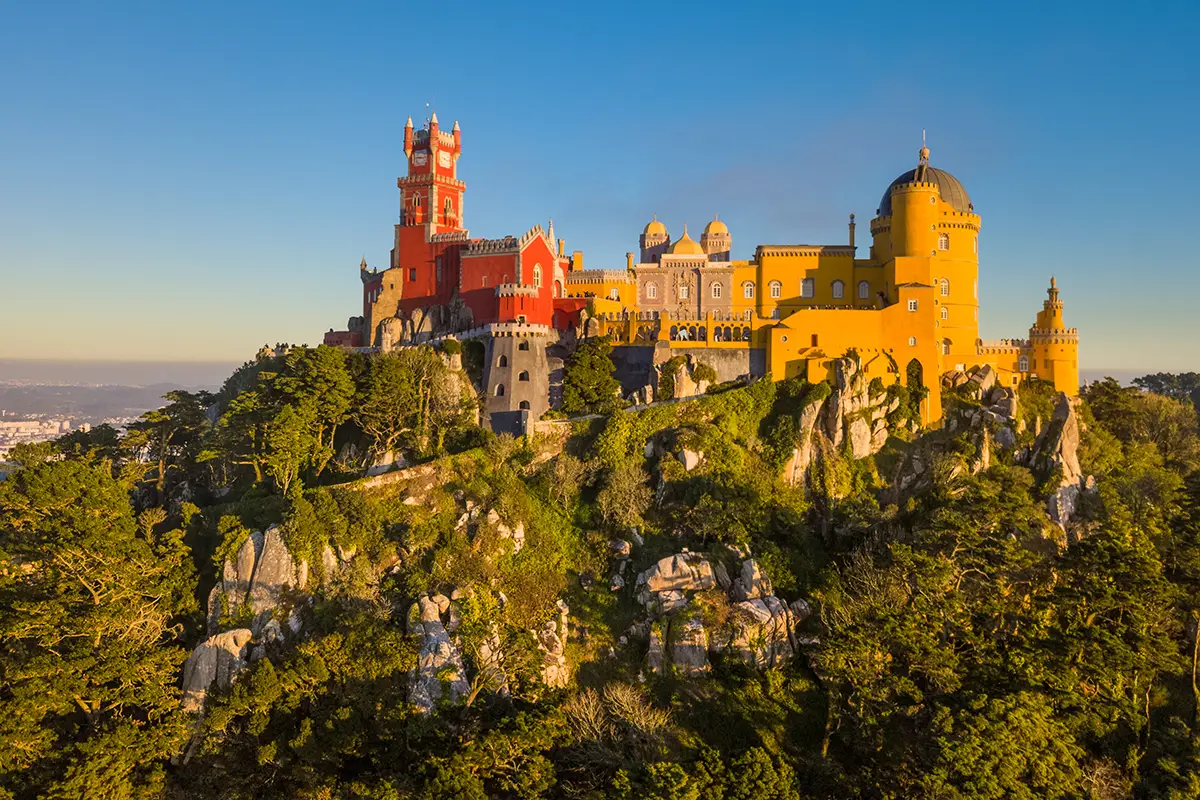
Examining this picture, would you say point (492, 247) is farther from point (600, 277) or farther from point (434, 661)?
point (434, 661)

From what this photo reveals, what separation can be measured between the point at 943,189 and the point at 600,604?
132ft

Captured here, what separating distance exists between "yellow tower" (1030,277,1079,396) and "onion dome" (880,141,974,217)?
31.3 ft

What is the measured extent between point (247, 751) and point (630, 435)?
86.5ft

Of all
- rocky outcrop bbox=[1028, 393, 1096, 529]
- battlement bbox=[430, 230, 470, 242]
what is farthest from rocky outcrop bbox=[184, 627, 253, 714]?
rocky outcrop bbox=[1028, 393, 1096, 529]

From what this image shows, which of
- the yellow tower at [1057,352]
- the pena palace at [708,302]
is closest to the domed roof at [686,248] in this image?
the pena palace at [708,302]

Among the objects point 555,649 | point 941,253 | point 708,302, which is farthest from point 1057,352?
point 555,649

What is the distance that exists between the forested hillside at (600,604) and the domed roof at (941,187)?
15.4 meters

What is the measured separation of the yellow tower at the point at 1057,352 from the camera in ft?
214

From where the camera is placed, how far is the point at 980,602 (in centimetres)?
4381

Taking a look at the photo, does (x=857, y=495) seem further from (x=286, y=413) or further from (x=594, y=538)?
(x=286, y=413)

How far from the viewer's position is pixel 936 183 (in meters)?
65.4

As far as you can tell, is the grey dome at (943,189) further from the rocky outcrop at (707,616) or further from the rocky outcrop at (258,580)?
the rocky outcrop at (258,580)

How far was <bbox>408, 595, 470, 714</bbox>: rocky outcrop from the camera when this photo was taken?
39.9 metres

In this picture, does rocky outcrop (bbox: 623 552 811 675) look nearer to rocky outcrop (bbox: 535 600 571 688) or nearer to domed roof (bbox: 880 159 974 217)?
rocky outcrop (bbox: 535 600 571 688)
